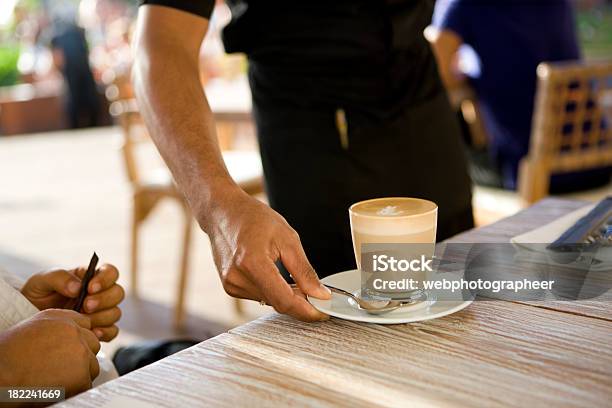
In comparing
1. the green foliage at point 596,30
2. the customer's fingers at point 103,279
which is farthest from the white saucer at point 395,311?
the green foliage at point 596,30

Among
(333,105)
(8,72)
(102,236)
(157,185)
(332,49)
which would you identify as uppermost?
(332,49)

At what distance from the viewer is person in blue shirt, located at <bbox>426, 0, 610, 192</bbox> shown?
283 cm

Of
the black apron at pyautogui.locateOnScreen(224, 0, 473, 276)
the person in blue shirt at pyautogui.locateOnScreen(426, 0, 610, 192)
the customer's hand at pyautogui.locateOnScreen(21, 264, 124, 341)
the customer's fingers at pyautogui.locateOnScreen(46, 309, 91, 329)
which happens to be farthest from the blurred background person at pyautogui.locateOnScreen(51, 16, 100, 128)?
the customer's fingers at pyautogui.locateOnScreen(46, 309, 91, 329)

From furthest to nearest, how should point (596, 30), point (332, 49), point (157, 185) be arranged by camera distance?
point (596, 30), point (157, 185), point (332, 49)

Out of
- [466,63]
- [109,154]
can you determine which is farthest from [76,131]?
[466,63]

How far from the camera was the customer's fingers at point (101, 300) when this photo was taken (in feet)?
3.68

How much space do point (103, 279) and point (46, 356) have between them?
0.31 metres

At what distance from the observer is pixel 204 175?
107cm

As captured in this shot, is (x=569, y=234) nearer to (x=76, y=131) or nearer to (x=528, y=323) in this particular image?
(x=528, y=323)

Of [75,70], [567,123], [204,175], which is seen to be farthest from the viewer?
[75,70]

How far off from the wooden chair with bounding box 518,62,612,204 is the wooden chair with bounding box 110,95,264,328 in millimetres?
1095

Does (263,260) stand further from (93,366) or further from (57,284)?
(57,284)

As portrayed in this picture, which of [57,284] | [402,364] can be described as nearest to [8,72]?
[57,284]

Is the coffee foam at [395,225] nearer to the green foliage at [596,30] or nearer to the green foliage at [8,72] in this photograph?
the green foliage at [596,30]
